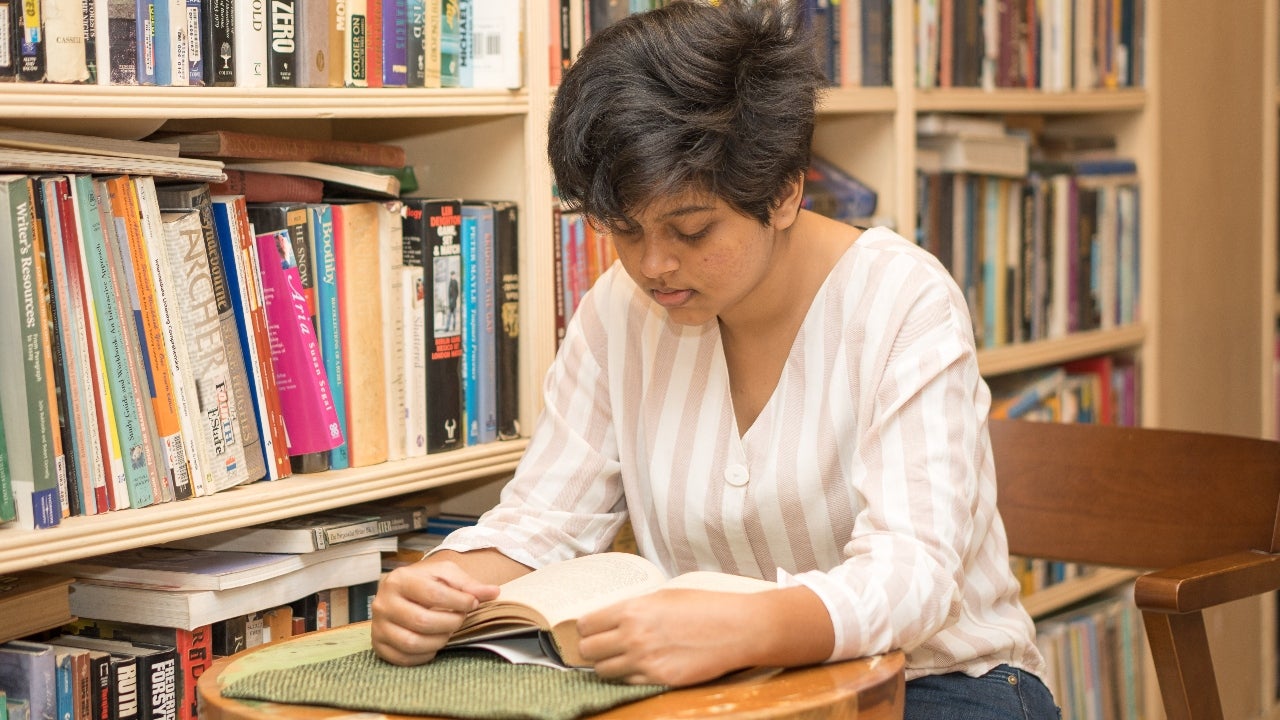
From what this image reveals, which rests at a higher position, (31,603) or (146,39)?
(146,39)

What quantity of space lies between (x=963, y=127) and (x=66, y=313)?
139cm

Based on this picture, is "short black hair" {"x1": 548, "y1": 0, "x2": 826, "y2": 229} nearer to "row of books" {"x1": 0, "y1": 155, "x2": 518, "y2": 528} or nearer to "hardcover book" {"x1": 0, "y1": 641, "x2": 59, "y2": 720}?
"row of books" {"x1": 0, "y1": 155, "x2": 518, "y2": 528}

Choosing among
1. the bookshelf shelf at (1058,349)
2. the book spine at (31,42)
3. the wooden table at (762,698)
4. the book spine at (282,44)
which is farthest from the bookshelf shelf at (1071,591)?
the book spine at (31,42)

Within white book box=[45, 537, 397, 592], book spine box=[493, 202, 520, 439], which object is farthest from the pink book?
book spine box=[493, 202, 520, 439]

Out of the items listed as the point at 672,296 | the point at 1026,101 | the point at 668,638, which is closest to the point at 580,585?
the point at 668,638

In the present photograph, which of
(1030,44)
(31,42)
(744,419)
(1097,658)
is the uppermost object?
(1030,44)

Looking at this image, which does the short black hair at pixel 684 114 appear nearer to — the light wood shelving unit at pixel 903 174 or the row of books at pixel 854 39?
the light wood shelving unit at pixel 903 174

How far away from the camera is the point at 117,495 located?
1.24 meters

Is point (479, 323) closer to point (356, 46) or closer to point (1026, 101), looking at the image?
point (356, 46)

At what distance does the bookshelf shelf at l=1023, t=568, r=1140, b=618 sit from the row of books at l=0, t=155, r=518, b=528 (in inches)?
42.5

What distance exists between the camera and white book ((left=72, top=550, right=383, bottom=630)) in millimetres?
1304

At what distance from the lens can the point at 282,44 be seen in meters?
1.34

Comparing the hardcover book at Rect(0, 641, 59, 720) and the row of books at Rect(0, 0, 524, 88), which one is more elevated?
the row of books at Rect(0, 0, 524, 88)

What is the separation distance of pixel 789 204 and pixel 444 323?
0.49 meters
